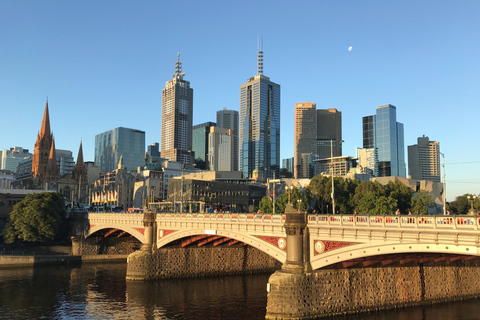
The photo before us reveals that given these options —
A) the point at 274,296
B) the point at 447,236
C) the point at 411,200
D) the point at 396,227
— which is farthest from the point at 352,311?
the point at 411,200

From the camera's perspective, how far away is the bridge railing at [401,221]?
30047 millimetres

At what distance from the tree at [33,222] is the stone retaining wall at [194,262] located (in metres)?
34.3

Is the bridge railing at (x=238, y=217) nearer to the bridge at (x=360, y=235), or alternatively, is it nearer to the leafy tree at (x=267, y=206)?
the bridge at (x=360, y=235)

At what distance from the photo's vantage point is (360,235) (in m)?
36.0

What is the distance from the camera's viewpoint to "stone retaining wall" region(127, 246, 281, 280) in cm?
6272

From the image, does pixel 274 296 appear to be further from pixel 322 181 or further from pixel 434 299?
pixel 322 181

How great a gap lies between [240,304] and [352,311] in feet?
45.3

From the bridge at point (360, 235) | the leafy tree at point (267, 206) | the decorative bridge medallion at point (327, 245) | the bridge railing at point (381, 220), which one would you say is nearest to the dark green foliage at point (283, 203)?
the leafy tree at point (267, 206)

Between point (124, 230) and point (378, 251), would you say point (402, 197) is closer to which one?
point (124, 230)

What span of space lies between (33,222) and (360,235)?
244 feet

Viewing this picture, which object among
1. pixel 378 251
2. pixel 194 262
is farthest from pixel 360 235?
pixel 194 262

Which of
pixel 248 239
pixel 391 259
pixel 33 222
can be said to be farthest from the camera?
pixel 33 222

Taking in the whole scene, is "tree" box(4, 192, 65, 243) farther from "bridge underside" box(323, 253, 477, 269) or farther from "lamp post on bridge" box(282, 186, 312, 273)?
"bridge underside" box(323, 253, 477, 269)

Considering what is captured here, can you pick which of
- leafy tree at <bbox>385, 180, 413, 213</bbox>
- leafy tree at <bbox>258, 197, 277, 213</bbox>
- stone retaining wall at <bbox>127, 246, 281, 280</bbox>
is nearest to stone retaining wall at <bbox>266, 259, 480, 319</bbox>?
stone retaining wall at <bbox>127, 246, 281, 280</bbox>
